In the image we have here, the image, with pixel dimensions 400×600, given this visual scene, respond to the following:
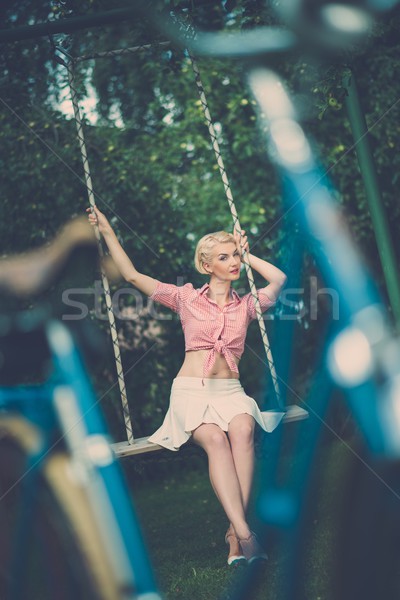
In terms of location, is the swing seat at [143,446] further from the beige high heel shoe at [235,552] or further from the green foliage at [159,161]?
the green foliage at [159,161]

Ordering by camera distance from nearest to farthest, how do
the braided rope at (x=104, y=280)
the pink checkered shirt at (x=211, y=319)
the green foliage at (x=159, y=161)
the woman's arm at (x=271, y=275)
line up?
the braided rope at (x=104, y=280)
the pink checkered shirt at (x=211, y=319)
the woman's arm at (x=271, y=275)
the green foliage at (x=159, y=161)

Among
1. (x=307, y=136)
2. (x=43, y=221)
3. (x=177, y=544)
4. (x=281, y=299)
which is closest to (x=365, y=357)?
(x=281, y=299)

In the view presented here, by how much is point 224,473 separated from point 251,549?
324 millimetres

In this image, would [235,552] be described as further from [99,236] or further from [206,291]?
[99,236]

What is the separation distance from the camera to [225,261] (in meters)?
3.83

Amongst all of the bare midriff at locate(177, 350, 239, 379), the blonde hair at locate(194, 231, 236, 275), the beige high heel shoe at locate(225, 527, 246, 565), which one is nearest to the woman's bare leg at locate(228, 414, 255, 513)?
the beige high heel shoe at locate(225, 527, 246, 565)

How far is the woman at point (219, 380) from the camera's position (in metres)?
3.28

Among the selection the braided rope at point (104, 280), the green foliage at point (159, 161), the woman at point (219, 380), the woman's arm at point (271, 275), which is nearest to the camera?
the woman at point (219, 380)

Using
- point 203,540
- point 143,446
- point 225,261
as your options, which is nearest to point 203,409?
point 143,446

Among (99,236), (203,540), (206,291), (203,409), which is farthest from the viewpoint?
(203,540)

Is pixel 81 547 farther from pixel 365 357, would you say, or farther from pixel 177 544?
pixel 365 357

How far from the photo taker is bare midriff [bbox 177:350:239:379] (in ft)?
12.1

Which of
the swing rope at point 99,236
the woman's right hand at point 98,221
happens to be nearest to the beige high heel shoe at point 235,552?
the swing rope at point 99,236

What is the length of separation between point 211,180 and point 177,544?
3533mm
